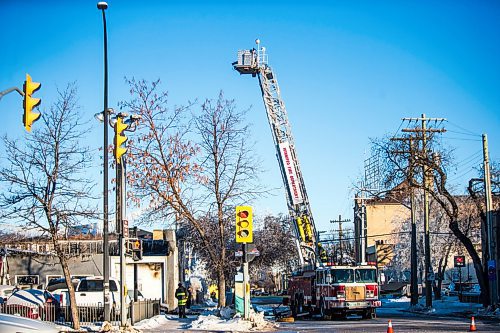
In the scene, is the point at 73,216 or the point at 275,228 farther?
the point at 275,228

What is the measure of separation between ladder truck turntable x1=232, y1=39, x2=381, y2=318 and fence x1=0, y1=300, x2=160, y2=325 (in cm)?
815

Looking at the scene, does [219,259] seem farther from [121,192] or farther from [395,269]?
[395,269]

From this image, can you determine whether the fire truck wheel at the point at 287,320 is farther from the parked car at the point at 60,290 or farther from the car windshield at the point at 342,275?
the parked car at the point at 60,290

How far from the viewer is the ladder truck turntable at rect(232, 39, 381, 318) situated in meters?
34.1

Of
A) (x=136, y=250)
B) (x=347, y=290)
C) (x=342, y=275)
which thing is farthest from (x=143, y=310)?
(x=342, y=275)

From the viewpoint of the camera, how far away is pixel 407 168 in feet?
141

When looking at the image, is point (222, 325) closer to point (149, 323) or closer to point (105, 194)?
point (149, 323)

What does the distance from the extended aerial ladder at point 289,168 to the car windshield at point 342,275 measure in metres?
6.51

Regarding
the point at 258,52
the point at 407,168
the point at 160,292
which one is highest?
the point at 258,52

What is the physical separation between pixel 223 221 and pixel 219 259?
174cm

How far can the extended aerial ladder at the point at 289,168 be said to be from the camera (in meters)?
41.8

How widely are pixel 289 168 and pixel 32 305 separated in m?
18.2

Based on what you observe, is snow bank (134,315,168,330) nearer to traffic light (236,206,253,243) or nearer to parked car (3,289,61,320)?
parked car (3,289,61,320)

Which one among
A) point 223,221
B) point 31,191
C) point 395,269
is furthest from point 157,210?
point 395,269
